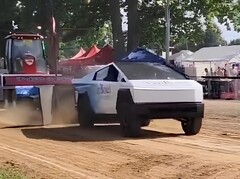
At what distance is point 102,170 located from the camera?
921 centimetres

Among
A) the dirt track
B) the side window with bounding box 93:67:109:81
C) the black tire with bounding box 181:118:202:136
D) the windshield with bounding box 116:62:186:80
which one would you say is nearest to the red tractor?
the dirt track

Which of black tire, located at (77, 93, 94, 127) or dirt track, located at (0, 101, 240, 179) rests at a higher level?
black tire, located at (77, 93, 94, 127)

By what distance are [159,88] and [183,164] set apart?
3.50 metres

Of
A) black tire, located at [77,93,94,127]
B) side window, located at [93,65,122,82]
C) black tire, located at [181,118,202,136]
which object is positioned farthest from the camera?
black tire, located at [77,93,94,127]

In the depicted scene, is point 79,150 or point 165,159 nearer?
point 165,159

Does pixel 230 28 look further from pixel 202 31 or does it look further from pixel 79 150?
pixel 79 150

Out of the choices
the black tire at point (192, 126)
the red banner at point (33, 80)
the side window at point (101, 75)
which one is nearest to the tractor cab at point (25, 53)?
Result: the red banner at point (33, 80)

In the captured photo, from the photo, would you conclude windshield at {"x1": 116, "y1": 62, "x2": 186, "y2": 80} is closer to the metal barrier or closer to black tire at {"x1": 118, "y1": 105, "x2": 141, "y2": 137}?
black tire at {"x1": 118, "y1": 105, "x2": 141, "y2": 137}

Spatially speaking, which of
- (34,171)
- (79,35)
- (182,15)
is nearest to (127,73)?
(34,171)

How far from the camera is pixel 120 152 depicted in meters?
11.0

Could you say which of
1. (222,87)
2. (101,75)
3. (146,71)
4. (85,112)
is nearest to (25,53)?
(85,112)

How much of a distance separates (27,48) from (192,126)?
922 cm

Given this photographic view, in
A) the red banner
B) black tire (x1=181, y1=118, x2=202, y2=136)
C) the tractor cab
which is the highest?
the tractor cab

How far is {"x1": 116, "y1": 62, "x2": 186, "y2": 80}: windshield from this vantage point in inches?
532
